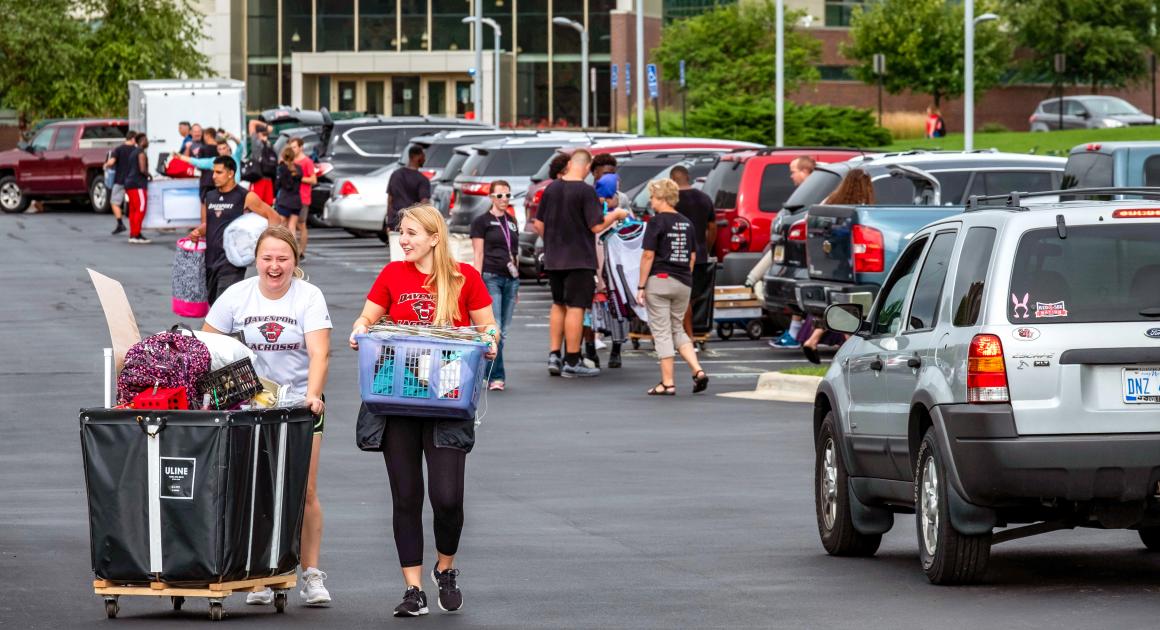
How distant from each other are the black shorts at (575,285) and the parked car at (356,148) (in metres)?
18.6

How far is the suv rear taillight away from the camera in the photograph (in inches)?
688

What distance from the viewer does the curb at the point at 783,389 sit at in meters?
17.3

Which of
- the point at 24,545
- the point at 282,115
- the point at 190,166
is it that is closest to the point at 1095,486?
the point at 24,545

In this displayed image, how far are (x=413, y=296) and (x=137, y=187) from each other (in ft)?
97.0

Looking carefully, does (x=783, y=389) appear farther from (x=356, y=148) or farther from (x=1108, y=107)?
(x=1108, y=107)

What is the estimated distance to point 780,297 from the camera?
1938cm

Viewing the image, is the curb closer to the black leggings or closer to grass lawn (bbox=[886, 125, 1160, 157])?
the black leggings

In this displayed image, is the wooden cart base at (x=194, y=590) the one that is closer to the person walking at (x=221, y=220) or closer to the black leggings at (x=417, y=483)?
the black leggings at (x=417, y=483)

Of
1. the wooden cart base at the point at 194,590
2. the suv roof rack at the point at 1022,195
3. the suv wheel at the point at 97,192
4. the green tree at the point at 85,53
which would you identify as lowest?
the wooden cart base at the point at 194,590

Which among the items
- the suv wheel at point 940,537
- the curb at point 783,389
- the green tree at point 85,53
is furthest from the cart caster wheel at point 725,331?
the green tree at point 85,53

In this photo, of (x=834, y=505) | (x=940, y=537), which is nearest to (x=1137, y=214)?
(x=940, y=537)

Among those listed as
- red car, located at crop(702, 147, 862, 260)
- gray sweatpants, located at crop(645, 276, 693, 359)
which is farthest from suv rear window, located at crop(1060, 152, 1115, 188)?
red car, located at crop(702, 147, 862, 260)

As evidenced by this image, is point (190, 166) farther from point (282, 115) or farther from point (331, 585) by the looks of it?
point (331, 585)

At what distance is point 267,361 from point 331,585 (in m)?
1.12
